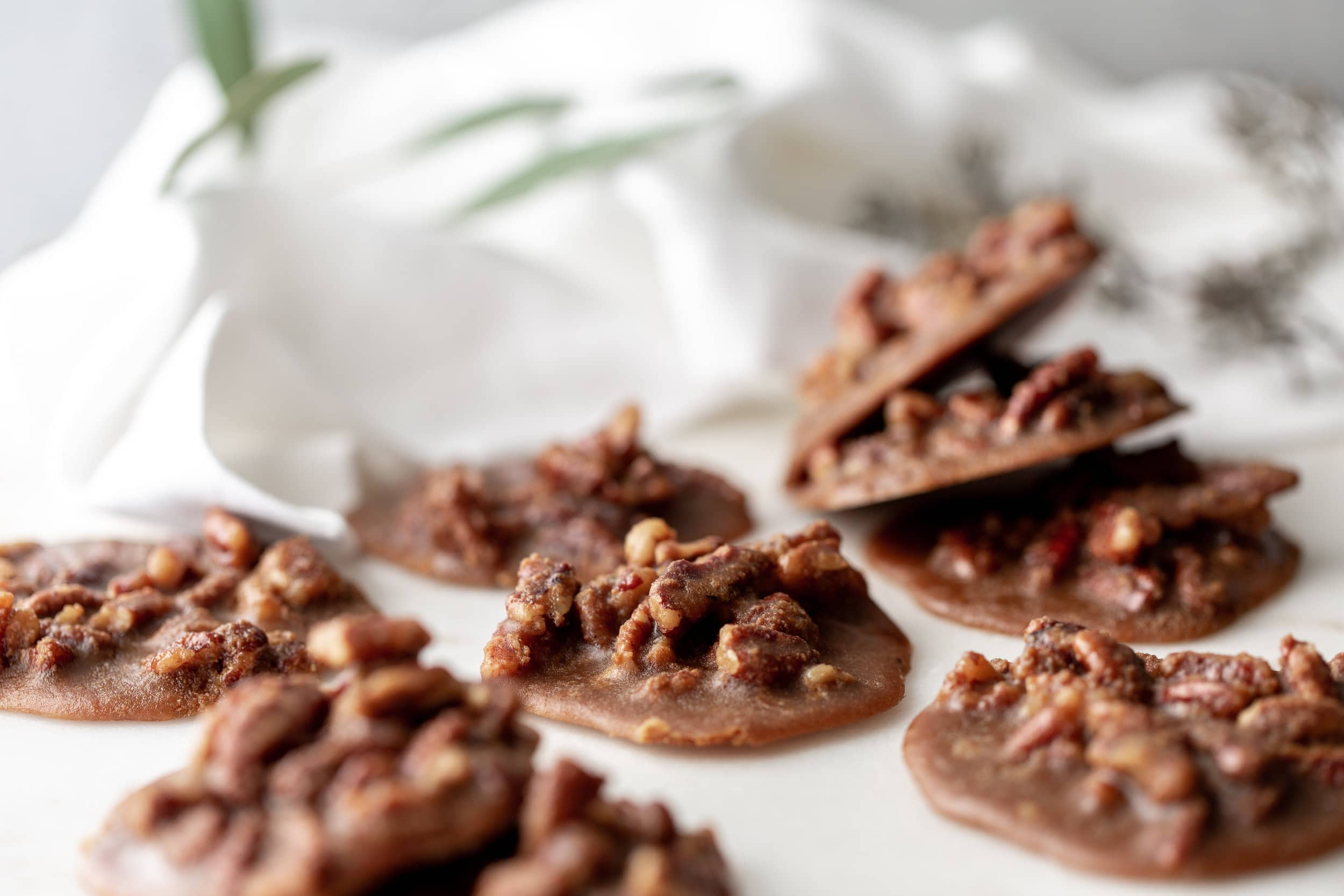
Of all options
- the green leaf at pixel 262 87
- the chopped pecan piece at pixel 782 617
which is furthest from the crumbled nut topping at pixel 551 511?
the green leaf at pixel 262 87

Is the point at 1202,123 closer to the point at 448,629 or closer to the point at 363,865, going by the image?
the point at 448,629

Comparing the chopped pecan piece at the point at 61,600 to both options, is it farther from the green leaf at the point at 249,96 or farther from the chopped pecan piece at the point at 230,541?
the green leaf at the point at 249,96

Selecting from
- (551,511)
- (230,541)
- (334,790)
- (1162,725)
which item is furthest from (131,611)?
(1162,725)

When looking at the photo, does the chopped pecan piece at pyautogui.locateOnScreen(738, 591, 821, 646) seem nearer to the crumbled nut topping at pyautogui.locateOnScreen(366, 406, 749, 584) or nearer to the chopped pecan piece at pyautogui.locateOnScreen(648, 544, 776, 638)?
the chopped pecan piece at pyautogui.locateOnScreen(648, 544, 776, 638)

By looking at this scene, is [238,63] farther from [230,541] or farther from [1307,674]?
[1307,674]

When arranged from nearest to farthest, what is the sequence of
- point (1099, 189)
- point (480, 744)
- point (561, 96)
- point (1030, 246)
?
1. point (480, 744)
2. point (1030, 246)
3. point (561, 96)
4. point (1099, 189)

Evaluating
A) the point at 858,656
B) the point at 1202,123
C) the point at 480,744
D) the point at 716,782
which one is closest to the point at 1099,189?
the point at 1202,123
